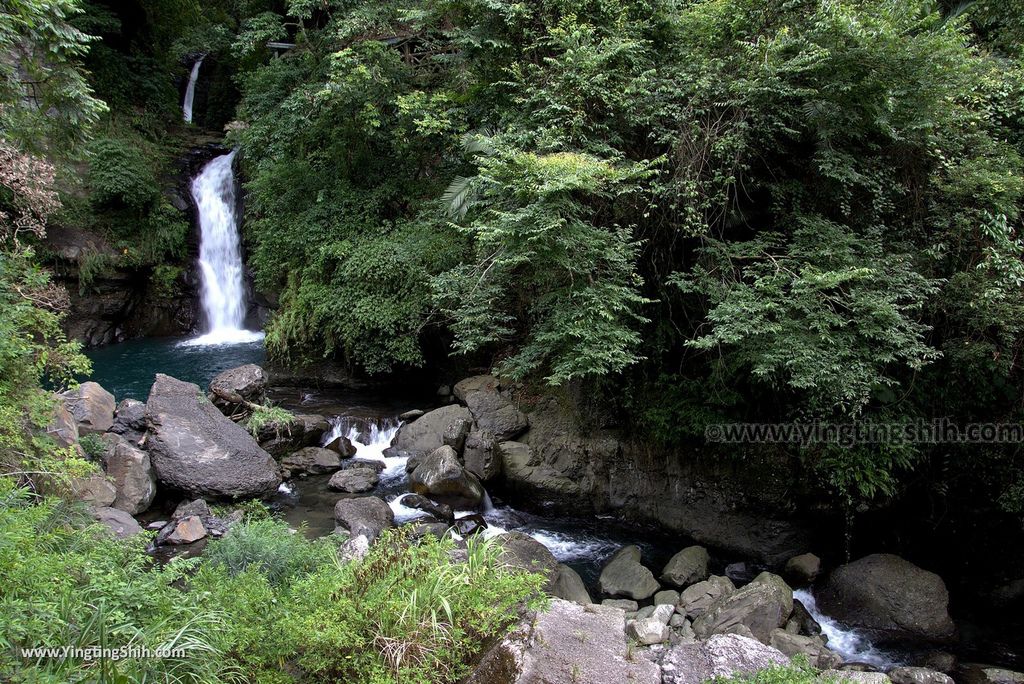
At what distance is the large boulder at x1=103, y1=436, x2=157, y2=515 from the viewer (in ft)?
24.7

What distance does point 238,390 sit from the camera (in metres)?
10.2

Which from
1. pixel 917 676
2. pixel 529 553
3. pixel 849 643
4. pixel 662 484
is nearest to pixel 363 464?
pixel 529 553

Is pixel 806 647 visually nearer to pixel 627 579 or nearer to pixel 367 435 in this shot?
pixel 627 579

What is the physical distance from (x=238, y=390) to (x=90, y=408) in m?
2.22

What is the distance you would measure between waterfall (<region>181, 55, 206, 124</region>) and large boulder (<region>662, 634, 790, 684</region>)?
22725mm

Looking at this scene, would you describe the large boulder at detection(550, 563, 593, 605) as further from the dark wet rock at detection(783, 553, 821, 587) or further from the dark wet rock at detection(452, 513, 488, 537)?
the dark wet rock at detection(783, 553, 821, 587)

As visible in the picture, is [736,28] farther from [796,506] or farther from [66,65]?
[66,65]

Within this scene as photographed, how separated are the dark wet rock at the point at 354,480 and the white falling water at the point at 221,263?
7.95 meters

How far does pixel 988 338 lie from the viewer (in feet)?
23.2

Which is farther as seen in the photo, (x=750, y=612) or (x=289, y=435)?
(x=289, y=435)

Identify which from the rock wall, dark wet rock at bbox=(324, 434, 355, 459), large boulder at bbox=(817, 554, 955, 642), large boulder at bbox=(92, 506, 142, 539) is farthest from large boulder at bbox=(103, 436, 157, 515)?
large boulder at bbox=(817, 554, 955, 642)

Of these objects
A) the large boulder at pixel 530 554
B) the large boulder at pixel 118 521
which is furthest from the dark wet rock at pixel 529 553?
the large boulder at pixel 118 521

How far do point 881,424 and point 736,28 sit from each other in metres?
5.23

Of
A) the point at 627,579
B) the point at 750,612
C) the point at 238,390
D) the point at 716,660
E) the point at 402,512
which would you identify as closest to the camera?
the point at 716,660
